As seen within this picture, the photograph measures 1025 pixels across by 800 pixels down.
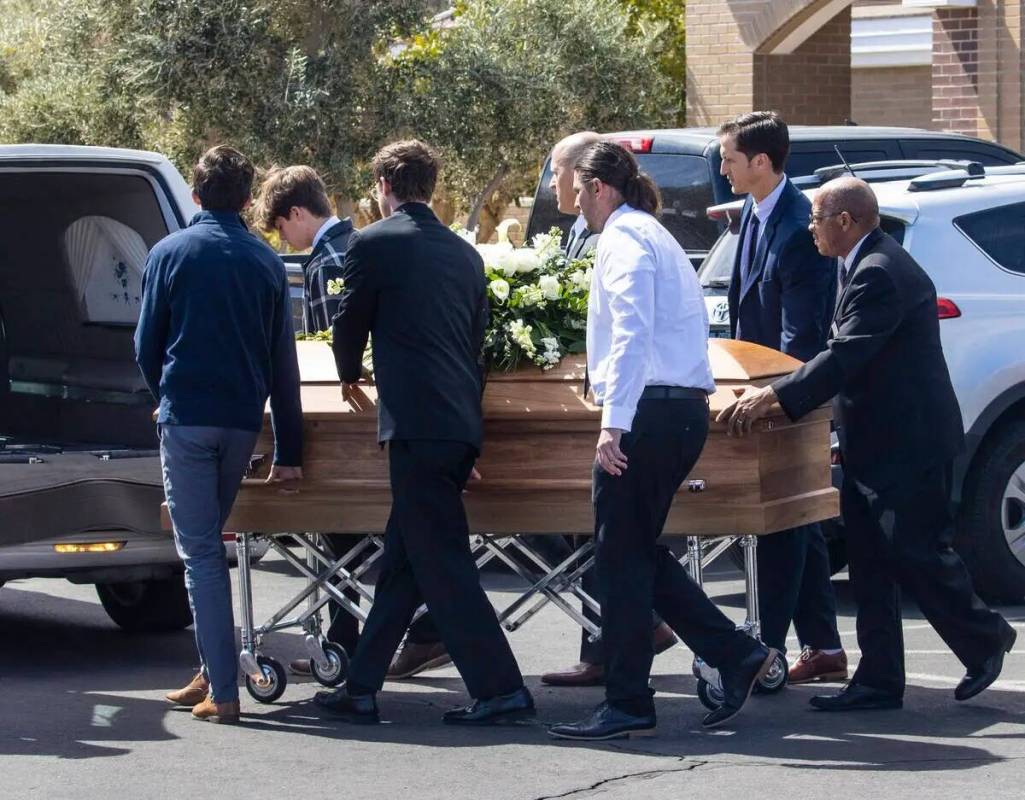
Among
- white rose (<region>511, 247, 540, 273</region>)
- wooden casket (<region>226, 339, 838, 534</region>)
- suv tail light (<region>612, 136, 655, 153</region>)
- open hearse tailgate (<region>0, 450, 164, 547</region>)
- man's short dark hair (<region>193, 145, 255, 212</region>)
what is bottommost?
open hearse tailgate (<region>0, 450, 164, 547</region>)

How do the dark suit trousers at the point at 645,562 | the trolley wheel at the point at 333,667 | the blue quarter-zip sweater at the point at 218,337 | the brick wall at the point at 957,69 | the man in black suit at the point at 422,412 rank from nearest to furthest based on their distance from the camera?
the dark suit trousers at the point at 645,562, the man in black suit at the point at 422,412, the blue quarter-zip sweater at the point at 218,337, the trolley wheel at the point at 333,667, the brick wall at the point at 957,69

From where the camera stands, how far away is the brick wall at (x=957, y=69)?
677 inches

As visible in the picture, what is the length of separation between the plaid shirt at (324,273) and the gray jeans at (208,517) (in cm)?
79

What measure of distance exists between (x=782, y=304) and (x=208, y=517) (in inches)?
84.7

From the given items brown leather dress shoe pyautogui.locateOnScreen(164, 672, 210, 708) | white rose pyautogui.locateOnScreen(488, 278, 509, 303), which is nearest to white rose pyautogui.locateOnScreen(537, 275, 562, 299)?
white rose pyautogui.locateOnScreen(488, 278, 509, 303)

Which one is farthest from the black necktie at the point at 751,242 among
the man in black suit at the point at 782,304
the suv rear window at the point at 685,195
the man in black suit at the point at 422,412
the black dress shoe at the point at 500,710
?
the suv rear window at the point at 685,195

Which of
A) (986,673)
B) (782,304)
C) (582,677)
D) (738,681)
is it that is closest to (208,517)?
(582,677)

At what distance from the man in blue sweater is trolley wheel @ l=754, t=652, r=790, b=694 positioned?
5.78 feet

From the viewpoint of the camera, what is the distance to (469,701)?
279 inches

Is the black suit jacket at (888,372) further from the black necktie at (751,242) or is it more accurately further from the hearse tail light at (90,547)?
the hearse tail light at (90,547)

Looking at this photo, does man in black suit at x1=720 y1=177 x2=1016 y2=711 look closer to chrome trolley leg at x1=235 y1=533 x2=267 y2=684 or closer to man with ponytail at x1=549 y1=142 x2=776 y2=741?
man with ponytail at x1=549 y1=142 x2=776 y2=741

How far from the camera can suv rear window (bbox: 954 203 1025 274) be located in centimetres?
855

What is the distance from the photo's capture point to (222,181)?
668cm

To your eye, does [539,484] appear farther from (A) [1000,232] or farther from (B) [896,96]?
(B) [896,96]
